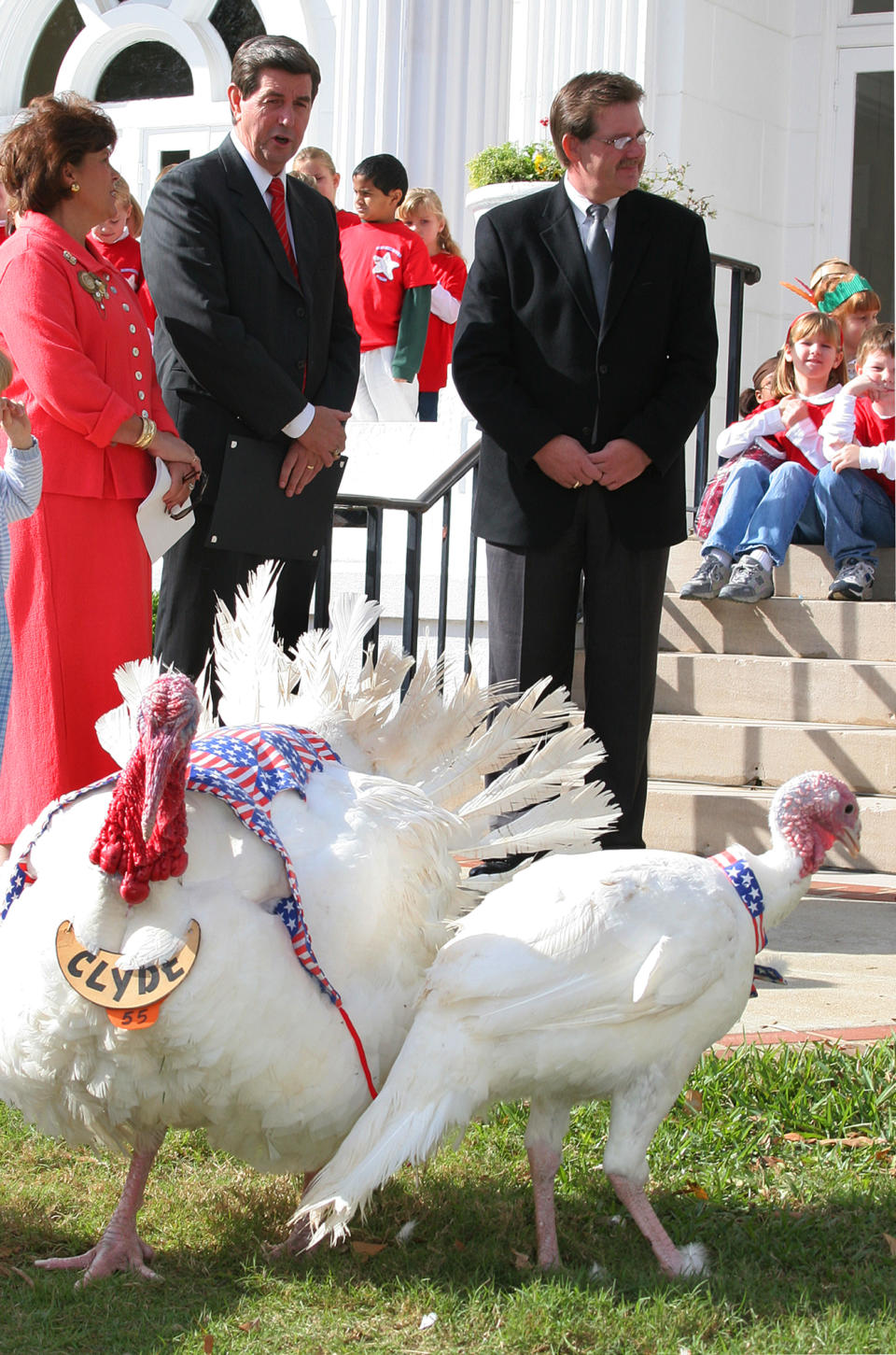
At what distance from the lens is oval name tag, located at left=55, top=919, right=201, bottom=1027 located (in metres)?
2.80

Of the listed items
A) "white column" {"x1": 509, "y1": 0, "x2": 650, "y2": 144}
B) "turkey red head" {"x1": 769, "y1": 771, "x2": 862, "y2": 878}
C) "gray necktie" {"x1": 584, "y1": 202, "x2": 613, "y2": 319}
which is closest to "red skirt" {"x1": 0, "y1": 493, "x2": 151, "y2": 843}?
"gray necktie" {"x1": 584, "y1": 202, "x2": 613, "y2": 319}

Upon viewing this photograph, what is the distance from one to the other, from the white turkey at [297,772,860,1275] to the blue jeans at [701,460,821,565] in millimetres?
4205

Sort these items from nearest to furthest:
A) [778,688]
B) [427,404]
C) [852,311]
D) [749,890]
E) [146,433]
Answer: [749,890] → [146,433] → [778,688] → [852,311] → [427,404]

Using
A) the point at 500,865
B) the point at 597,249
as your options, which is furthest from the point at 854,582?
the point at 500,865

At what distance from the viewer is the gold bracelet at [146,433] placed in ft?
15.2

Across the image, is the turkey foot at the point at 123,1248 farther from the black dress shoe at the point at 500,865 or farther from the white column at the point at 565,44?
the white column at the point at 565,44

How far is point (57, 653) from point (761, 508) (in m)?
3.93

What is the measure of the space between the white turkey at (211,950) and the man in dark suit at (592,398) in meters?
1.55

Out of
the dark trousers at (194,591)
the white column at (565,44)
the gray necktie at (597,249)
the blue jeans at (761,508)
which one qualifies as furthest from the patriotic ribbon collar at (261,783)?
the white column at (565,44)

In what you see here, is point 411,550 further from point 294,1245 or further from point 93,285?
point 294,1245

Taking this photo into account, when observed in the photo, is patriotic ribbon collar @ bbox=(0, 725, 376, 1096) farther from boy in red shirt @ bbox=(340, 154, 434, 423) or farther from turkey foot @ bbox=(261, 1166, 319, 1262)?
boy in red shirt @ bbox=(340, 154, 434, 423)

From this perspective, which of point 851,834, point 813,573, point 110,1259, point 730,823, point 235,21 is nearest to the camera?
point 110,1259

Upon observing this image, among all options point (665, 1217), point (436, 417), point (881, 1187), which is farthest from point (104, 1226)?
point (436, 417)

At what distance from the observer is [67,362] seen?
175 inches
